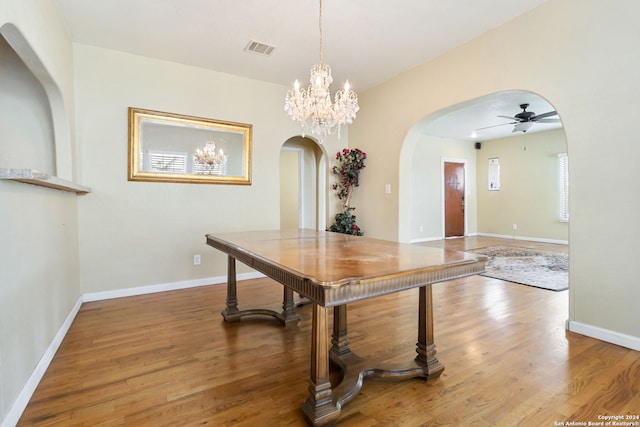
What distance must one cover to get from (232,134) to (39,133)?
1835 millimetres

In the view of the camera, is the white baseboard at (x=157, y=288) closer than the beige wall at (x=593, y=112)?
No

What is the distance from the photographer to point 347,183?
182 inches

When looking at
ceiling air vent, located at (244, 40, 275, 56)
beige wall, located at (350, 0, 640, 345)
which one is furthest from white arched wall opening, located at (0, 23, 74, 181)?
beige wall, located at (350, 0, 640, 345)

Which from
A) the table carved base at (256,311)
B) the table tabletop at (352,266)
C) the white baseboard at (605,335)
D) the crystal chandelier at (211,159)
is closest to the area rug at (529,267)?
the white baseboard at (605,335)

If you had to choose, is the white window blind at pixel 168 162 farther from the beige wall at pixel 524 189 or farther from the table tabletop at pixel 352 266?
the beige wall at pixel 524 189

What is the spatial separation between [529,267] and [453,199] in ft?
12.0

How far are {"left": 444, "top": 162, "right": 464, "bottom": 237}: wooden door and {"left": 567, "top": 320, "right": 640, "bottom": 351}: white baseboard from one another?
556 centimetres

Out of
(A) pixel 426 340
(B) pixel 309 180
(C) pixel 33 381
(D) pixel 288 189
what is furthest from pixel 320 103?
(D) pixel 288 189

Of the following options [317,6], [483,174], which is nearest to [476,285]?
[317,6]

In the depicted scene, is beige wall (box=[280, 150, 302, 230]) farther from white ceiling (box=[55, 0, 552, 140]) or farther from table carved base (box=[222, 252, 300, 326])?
table carved base (box=[222, 252, 300, 326])

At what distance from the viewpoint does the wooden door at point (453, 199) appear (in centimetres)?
781

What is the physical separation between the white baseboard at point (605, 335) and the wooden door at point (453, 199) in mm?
5562

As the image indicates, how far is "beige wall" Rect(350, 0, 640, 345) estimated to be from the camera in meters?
2.07

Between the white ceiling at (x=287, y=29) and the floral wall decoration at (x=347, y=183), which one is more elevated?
the white ceiling at (x=287, y=29)
